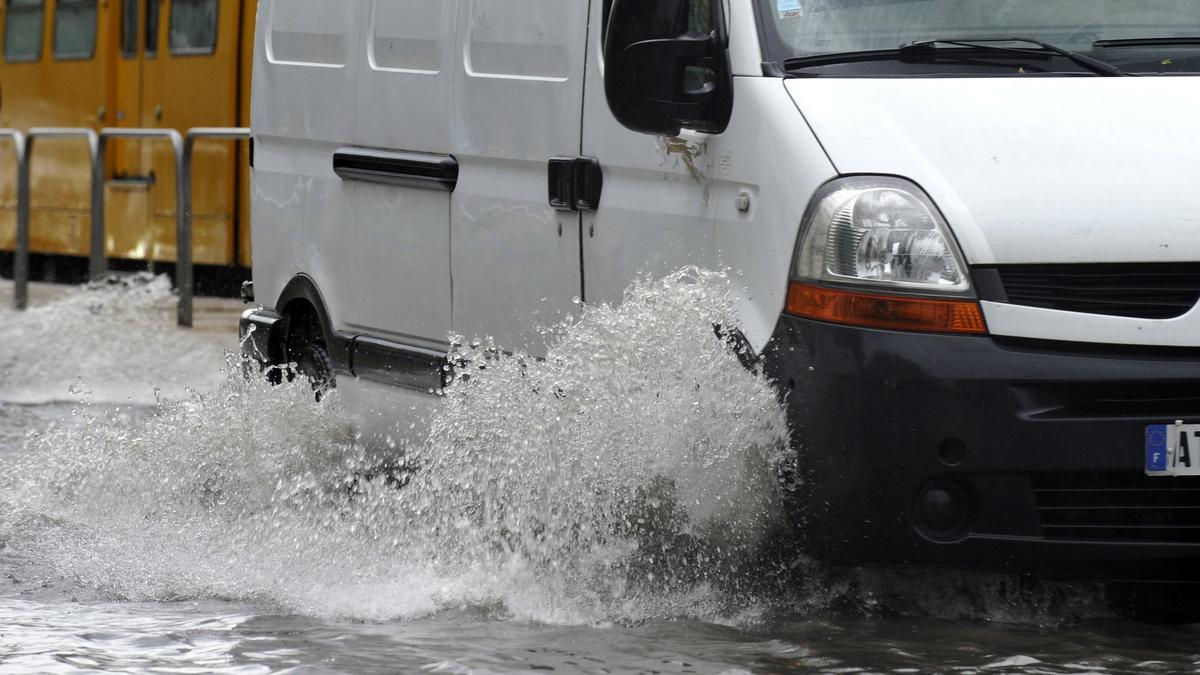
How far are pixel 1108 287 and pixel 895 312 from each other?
449 millimetres

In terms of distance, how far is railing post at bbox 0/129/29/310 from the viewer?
1518 centimetres

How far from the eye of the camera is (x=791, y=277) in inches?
199

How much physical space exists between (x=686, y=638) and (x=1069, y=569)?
2.80 feet

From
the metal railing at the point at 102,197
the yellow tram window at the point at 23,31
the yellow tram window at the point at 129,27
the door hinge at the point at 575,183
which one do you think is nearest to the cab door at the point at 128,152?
the yellow tram window at the point at 129,27

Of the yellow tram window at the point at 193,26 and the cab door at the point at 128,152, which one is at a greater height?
the yellow tram window at the point at 193,26

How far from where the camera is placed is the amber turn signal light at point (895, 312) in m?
4.84

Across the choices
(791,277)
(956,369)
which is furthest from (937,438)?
(791,277)

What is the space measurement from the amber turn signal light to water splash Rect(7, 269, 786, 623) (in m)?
0.25

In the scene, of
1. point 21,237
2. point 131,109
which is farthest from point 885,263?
point 131,109

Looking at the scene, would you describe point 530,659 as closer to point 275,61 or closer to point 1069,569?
point 1069,569

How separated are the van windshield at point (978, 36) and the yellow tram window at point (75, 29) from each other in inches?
581

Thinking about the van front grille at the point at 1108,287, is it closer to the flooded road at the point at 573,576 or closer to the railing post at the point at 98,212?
the flooded road at the point at 573,576

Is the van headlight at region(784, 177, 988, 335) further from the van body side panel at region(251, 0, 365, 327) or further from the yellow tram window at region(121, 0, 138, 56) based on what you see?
the yellow tram window at region(121, 0, 138, 56)

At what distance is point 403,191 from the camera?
7004 mm
